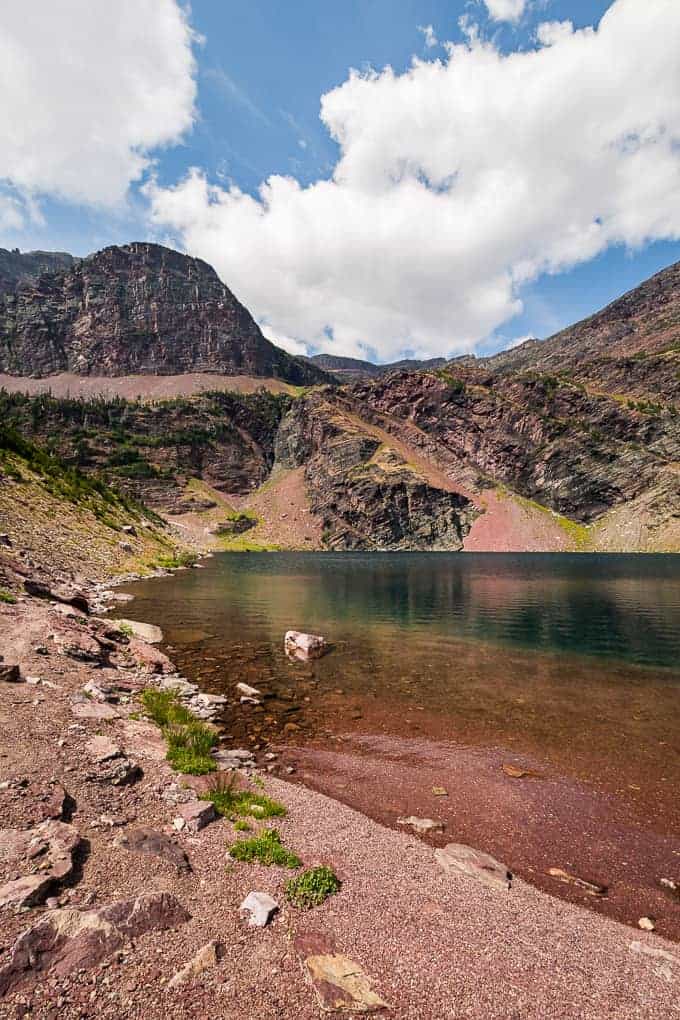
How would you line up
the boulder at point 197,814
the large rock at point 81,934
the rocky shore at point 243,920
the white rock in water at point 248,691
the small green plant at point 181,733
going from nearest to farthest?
the large rock at point 81,934
the rocky shore at point 243,920
the boulder at point 197,814
the small green plant at point 181,733
the white rock in water at point 248,691

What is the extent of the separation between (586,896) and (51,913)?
10.5 m

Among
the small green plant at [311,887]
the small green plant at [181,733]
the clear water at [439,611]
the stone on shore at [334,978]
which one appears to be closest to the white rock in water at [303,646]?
the clear water at [439,611]

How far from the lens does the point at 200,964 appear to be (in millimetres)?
6461

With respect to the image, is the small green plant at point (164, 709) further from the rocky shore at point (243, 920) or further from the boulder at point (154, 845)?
the boulder at point (154, 845)

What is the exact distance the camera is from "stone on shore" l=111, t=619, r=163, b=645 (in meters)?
30.0

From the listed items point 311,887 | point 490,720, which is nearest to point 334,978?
point 311,887

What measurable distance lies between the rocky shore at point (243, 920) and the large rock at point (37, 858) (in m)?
0.03

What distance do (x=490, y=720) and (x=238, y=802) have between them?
12.3 metres

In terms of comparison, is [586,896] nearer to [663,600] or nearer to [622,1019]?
[622,1019]

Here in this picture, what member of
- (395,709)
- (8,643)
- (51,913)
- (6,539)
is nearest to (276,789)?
(51,913)

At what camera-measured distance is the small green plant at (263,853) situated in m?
9.32

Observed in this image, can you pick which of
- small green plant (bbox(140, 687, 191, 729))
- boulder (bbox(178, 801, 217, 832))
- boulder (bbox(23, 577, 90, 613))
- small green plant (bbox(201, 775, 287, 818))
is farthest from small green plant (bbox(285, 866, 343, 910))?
boulder (bbox(23, 577, 90, 613))

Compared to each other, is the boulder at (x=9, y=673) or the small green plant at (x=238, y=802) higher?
the boulder at (x=9, y=673)

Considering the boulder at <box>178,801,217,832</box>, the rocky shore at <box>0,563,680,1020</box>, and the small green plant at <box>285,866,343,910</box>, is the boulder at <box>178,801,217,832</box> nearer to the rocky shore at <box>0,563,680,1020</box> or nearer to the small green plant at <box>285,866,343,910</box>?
the rocky shore at <box>0,563,680,1020</box>
